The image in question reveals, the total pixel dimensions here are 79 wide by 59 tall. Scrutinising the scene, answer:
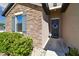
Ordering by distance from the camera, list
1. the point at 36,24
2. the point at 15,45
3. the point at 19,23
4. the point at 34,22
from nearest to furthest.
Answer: the point at 15,45
the point at 36,24
the point at 34,22
the point at 19,23

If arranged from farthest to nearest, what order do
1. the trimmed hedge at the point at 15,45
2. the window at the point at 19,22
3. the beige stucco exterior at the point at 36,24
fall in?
the window at the point at 19,22, the beige stucco exterior at the point at 36,24, the trimmed hedge at the point at 15,45

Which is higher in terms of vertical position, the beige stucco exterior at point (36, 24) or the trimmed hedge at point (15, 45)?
the beige stucco exterior at point (36, 24)

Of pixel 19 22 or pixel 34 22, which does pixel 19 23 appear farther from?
pixel 34 22

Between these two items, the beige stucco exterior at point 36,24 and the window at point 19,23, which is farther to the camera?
the window at point 19,23

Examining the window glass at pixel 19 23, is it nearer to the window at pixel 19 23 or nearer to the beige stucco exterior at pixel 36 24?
the window at pixel 19 23

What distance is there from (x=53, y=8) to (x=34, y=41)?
15.2ft

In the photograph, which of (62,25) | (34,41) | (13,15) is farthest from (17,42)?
(62,25)

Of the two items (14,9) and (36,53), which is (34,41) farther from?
(14,9)

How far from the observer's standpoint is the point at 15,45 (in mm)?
10266

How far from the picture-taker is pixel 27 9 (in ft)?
41.7

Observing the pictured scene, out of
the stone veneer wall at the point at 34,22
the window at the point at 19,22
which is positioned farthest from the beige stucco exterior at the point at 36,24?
the window at the point at 19,22

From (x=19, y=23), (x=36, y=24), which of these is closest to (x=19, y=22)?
(x=19, y=23)

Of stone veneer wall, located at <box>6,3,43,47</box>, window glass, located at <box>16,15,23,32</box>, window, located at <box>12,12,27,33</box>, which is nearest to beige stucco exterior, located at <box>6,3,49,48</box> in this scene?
stone veneer wall, located at <box>6,3,43,47</box>

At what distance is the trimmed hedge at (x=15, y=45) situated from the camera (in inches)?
396
